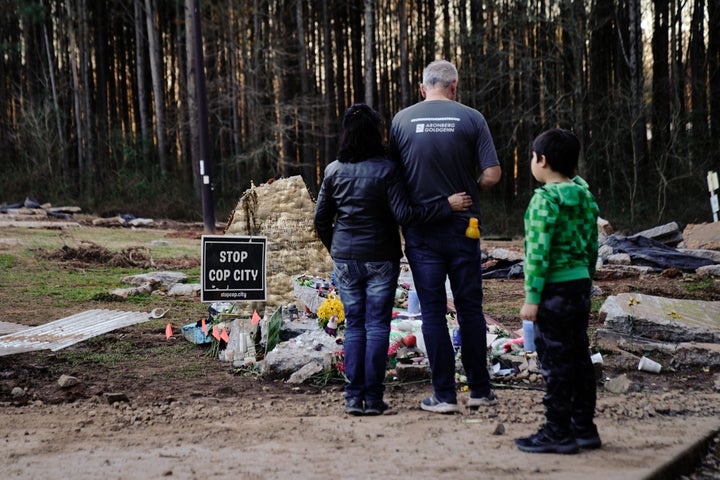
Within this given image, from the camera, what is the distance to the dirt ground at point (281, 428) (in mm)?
3730

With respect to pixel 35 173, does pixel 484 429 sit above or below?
below

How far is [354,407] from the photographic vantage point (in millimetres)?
4992

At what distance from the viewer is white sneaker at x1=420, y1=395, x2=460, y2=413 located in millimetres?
4871

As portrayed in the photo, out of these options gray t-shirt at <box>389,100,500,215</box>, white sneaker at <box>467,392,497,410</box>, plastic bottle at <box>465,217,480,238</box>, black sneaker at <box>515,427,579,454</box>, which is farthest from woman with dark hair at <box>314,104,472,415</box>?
black sneaker at <box>515,427,579,454</box>

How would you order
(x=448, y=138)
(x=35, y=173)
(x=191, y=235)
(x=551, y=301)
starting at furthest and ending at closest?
(x=35, y=173), (x=191, y=235), (x=448, y=138), (x=551, y=301)

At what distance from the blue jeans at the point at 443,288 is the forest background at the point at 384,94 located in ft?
56.8

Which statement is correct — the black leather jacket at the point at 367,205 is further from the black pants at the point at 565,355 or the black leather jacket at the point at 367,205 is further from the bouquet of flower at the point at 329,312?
the bouquet of flower at the point at 329,312

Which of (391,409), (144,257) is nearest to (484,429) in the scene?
(391,409)

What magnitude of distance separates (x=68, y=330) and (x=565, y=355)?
19.7ft

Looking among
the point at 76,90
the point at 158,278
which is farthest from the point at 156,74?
the point at 158,278

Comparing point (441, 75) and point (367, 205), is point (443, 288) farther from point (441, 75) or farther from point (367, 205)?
point (441, 75)

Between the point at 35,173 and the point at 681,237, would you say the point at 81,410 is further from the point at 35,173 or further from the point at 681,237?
the point at 35,173

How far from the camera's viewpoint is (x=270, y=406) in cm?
536

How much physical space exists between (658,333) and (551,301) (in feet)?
12.4
